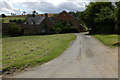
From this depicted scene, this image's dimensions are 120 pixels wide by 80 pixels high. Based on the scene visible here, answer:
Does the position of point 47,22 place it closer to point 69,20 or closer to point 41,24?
point 41,24

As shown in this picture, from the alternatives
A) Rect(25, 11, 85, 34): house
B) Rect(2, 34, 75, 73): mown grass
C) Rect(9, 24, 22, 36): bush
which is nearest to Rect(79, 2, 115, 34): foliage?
Rect(25, 11, 85, 34): house

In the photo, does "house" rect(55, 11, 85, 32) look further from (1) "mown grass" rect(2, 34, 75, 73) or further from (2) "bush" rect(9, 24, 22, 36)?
(1) "mown grass" rect(2, 34, 75, 73)

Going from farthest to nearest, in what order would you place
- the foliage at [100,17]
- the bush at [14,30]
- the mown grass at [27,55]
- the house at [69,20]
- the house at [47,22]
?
the house at [69,20]
the house at [47,22]
the bush at [14,30]
the foliage at [100,17]
the mown grass at [27,55]

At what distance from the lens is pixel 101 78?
733 cm

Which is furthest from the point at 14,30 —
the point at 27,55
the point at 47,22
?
the point at 27,55

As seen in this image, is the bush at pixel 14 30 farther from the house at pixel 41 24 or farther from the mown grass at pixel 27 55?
the mown grass at pixel 27 55

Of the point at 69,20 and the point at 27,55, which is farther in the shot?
the point at 69,20

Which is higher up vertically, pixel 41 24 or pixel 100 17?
pixel 100 17

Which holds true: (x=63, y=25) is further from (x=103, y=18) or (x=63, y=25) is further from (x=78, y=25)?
(x=103, y=18)

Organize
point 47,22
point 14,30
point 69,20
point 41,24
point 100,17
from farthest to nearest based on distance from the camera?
point 69,20
point 47,22
point 41,24
point 14,30
point 100,17

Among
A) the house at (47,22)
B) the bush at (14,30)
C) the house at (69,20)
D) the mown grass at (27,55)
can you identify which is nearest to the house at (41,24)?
the house at (47,22)

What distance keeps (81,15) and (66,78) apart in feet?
163

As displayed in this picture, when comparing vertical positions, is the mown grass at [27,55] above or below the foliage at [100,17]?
below

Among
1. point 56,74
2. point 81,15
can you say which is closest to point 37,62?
point 56,74
